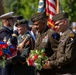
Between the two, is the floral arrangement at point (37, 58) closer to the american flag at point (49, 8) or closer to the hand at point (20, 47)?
the hand at point (20, 47)

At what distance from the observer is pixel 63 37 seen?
650 centimetres

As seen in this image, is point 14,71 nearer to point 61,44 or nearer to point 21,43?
point 21,43

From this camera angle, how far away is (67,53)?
632cm

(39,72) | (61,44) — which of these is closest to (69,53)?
(61,44)

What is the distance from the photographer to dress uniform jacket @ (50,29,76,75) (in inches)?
249

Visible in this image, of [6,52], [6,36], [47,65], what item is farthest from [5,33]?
[47,65]

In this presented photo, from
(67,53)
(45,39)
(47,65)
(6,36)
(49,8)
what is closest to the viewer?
(67,53)

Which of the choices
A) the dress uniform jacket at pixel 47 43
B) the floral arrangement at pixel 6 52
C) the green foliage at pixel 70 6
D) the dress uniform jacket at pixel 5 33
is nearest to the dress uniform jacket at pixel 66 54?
the dress uniform jacket at pixel 47 43

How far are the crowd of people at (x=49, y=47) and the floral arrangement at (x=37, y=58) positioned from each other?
0.07 meters

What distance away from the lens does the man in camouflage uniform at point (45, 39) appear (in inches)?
263

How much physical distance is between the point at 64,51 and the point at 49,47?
0.38 meters

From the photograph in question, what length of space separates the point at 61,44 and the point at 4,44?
3.14 feet

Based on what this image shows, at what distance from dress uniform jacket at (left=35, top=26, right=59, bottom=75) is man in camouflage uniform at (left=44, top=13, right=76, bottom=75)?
136 millimetres

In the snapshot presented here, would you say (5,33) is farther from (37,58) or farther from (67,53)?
(67,53)
